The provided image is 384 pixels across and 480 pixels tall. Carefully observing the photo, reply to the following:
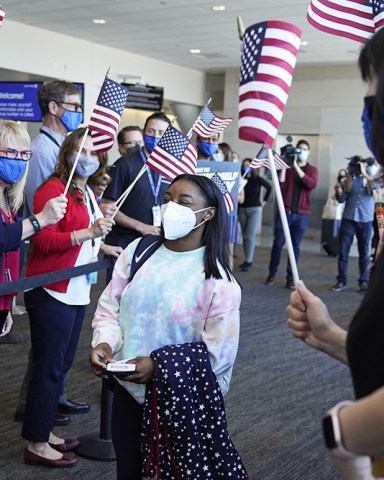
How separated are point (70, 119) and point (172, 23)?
8.44m

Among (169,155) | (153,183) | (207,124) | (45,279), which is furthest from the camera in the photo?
(207,124)

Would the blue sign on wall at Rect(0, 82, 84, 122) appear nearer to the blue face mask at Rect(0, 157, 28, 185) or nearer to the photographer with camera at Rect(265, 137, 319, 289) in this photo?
the photographer with camera at Rect(265, 137, 319, 289)

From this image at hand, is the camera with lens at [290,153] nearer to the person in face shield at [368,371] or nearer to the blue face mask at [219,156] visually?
the blue face mask at [219,156]

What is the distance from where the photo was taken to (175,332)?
2.17 meters

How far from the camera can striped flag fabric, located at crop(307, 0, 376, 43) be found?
7.90 feet

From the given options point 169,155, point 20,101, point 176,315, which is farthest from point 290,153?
point 176,315

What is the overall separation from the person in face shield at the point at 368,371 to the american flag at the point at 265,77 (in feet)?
1.60

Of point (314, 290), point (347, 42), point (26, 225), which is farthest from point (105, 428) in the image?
point (347, 42)

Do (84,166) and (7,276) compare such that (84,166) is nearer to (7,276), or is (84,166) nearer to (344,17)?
(7,276)

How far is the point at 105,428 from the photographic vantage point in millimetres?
3443

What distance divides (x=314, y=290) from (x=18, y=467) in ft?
19.8

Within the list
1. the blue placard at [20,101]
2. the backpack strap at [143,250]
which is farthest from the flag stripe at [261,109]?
the blue placard at [20,101]

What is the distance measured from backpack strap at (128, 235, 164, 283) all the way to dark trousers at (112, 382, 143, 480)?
435 millimetres

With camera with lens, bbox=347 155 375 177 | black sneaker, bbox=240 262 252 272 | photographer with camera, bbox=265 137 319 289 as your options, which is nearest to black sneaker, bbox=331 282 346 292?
photographer with camera, bbox=265 137 319 289
